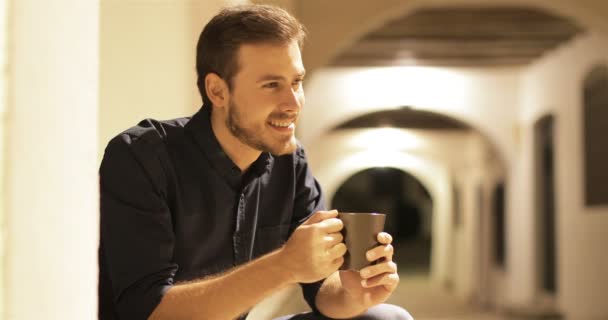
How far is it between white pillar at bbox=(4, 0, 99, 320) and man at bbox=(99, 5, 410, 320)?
364 millimetres

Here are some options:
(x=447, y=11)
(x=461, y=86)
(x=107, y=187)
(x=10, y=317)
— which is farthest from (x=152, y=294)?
(x=461, y=86)

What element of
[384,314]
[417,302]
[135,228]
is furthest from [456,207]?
[135,228]

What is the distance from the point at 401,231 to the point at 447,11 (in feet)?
79.1

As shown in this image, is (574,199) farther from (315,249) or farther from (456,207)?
(456,207)

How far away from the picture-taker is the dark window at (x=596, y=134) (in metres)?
8.75

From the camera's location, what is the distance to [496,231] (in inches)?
634

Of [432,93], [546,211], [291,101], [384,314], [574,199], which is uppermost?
[432,93]

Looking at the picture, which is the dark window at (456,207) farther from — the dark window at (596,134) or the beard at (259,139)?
the beard at (259,139)

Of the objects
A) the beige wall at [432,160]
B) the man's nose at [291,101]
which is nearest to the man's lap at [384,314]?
the man's nose at [291,101]

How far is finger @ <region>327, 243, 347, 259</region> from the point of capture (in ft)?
5.82

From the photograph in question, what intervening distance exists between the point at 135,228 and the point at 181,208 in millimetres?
161

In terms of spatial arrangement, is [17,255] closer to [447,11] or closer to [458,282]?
[447,11]

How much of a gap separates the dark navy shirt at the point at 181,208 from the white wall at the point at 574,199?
23.2 feet

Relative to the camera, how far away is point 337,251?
5.84 ft
